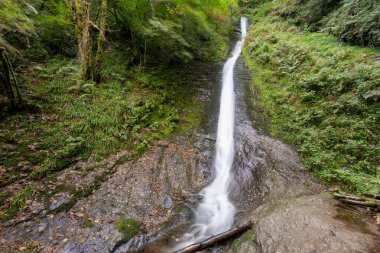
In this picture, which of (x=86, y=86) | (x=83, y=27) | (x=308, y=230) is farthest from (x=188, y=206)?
(x=83, y=27)

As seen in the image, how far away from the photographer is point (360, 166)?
22.8 feet

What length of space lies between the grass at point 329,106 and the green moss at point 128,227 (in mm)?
5500

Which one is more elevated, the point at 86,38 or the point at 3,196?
the point at 86,38

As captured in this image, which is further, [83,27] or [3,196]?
[83,27]

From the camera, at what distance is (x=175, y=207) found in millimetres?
6602

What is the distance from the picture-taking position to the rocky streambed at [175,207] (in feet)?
16.2

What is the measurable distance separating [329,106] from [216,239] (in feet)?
21.3

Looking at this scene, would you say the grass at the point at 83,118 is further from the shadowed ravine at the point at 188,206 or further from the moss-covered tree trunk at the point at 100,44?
the shadowed ravine at the point at 188,206

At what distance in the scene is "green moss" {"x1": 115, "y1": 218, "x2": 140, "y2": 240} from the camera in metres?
5.55

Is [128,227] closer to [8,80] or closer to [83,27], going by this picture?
[8,80]

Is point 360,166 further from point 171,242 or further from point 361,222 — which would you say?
point 171,242

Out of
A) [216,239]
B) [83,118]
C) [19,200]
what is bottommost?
[216,239]

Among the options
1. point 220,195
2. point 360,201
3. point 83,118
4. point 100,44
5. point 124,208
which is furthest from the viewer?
point 100,44

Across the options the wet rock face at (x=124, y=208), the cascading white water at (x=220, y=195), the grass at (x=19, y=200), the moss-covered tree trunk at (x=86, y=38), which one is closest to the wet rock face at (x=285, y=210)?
the cascading white water at (x=220, y=195)
